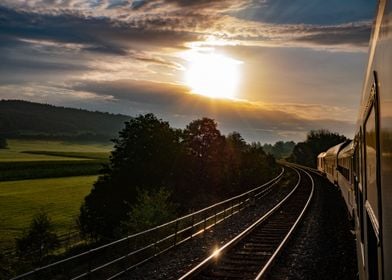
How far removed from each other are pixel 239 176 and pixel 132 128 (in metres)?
14.9

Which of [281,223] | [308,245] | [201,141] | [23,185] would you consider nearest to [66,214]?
[201,141]

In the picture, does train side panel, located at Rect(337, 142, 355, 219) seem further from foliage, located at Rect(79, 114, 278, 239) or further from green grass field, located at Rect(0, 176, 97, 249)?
green grass field, located at Rect(0, 176, 97, 249)

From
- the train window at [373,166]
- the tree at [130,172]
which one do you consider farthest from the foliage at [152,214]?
the tree at [130,172]

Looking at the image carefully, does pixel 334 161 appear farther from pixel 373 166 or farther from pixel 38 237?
pixel 373 166

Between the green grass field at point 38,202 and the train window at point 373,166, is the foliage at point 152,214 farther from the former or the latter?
the green grass field at point 38,202

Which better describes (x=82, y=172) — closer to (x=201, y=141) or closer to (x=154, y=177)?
(x=201, y=141)

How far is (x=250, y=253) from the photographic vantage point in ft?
50.5

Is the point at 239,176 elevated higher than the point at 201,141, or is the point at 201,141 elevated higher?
the point at 201,141

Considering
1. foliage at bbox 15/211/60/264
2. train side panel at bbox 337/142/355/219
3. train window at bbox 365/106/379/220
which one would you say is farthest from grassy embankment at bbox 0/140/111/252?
train window at bbox 365/106/379/220

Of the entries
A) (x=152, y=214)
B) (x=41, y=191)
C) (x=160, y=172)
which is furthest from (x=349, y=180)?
(x=41, y=191)

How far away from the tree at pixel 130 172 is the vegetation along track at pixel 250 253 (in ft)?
100

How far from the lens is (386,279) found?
10.7 ft

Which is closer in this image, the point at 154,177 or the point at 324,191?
the point at 324,191

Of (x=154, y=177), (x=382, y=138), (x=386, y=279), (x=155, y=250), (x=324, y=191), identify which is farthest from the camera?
(x=154, y=177)
